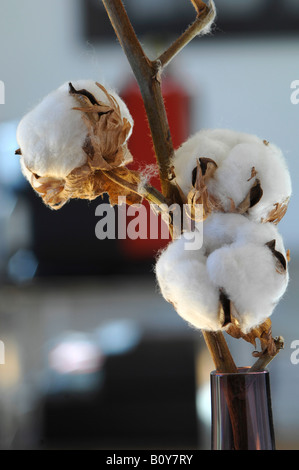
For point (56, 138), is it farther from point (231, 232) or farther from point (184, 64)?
point (184, 64)

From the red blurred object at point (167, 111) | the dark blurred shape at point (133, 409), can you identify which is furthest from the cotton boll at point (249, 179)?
the dark blurred shape at point (133, 409)

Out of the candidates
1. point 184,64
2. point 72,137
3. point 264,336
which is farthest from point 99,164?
point 184,64

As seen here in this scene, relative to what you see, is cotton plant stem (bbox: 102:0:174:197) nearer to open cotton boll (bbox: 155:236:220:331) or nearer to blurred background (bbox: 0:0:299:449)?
open cotton boll (bbox: 155:236:220:331)

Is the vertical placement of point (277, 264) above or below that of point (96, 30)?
below

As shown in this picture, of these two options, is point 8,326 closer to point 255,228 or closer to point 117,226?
point 117,226

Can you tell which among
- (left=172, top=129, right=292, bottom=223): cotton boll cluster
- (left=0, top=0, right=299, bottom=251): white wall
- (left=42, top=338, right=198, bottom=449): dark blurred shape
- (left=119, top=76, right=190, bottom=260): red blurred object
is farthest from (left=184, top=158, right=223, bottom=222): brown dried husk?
(left=0, top=0, right=299, bottom=251): white wall

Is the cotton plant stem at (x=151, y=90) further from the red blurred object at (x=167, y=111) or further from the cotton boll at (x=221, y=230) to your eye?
the red blurred object at (x=167, y=111)
